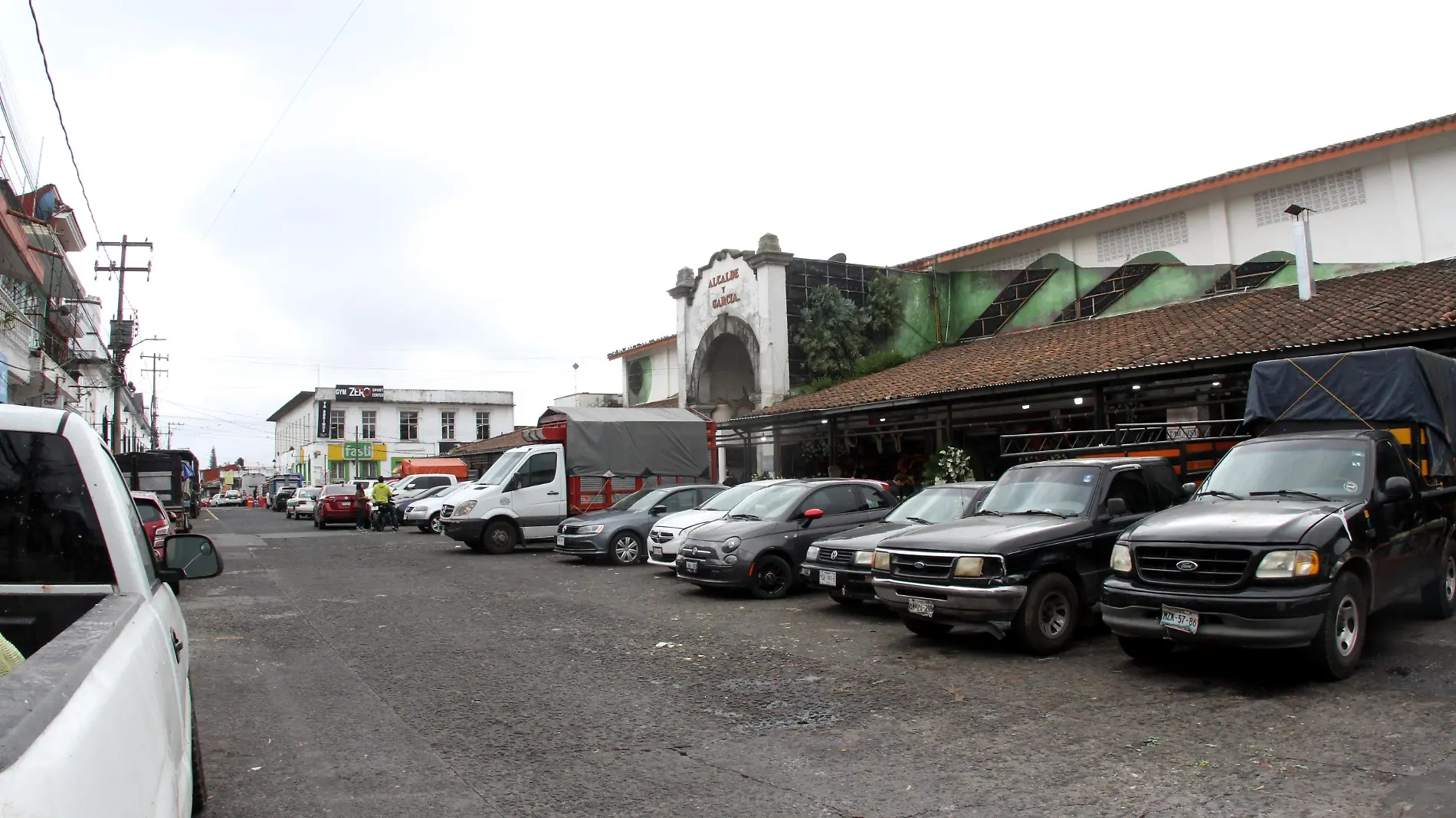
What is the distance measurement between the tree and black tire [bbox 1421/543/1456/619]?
18713 millimetres

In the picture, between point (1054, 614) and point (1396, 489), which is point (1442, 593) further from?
point (1054, 614)

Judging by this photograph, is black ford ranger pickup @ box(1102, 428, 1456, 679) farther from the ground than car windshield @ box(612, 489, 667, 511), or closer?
closer

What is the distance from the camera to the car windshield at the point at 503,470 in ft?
65.1

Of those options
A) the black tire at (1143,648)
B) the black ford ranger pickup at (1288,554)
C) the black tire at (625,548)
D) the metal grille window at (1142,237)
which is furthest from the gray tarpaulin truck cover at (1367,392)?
the metal grille window at (1142,237)

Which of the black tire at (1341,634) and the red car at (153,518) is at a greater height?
the red car at (153,518)

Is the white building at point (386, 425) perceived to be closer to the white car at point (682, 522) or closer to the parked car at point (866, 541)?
the white car at point (682, 522)

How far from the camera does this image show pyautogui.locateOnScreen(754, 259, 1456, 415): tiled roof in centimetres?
1347

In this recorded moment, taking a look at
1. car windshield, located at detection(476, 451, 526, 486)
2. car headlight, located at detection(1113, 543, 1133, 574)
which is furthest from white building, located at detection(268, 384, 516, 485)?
car headlight, located at detection(1113, 543, 1133, 574)

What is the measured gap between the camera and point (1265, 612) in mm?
6281

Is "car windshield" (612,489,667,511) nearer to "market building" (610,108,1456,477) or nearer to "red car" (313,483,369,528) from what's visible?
"market building" (610,108,1456,477)

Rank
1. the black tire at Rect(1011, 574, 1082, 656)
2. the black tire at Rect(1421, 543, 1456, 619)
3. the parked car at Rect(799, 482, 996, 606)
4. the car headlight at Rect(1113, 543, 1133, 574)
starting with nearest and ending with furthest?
the car headlight at Rect(1113, 543, 1133, 574) < the black tire at Rect(1011, 574, 1082, 656) < the black tire at Rect(1421, 543, 1456, 619) < the parked car at Rect(799, 482, 996, 606)

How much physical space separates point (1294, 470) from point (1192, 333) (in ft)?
31.6

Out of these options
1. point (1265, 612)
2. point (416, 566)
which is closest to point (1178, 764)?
point (1265, 612)

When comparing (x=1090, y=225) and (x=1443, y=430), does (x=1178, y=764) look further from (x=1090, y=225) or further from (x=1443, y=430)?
(x=1090, y=225)
